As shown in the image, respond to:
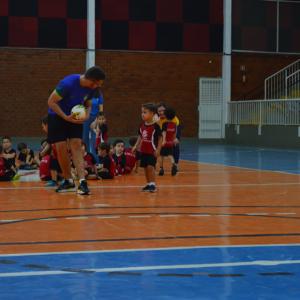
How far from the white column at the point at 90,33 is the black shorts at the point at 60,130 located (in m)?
16.5

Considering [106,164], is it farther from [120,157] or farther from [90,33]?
[90,33]

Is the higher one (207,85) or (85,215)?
(207,85)

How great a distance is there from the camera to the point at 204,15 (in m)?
25.0

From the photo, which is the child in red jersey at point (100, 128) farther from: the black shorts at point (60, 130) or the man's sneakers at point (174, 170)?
the black shorts at point (60, 130)

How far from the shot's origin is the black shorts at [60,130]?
7.28 m

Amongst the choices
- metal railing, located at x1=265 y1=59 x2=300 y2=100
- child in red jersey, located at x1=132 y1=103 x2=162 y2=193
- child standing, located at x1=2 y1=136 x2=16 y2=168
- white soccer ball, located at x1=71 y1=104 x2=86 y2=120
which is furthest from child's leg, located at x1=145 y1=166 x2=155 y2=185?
metal railing, located at x1=265 y1=59 x2=300 y2=100

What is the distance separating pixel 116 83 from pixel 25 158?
1290 centimetres

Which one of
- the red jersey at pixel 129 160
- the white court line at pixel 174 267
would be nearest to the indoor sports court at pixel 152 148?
the white court line at pixel 174 267

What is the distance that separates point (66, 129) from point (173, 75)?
18.2 meters

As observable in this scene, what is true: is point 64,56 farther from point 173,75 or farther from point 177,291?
point 177,291

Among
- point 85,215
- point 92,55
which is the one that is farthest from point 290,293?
point 92,55

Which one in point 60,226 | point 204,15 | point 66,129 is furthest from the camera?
point 204,15

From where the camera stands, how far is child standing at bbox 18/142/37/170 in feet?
38.7

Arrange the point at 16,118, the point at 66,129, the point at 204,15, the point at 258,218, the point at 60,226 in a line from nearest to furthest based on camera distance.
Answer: the point at 60,226 < the point at 258,218 < the point at 66,129 < the point at 16,118 < the point at 204,15
